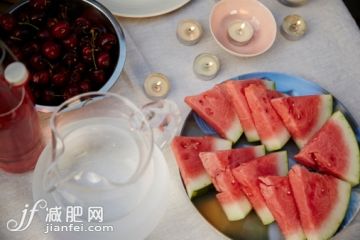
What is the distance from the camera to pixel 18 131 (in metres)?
0.83

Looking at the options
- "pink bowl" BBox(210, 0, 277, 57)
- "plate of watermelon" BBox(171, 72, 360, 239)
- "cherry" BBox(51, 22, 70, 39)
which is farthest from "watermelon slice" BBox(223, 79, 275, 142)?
"cherry" BBox(51, 22, 70, 39)

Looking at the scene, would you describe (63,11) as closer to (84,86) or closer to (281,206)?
(84,86)

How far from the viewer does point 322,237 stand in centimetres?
87

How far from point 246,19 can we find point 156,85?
274 millimetres

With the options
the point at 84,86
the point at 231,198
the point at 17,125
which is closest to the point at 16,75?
the point at 17,125

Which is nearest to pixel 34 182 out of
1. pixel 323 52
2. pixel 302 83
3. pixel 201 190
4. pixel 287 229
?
pixel 201 190

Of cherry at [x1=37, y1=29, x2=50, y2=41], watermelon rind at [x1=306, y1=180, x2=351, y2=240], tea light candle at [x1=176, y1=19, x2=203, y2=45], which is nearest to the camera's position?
watermelon rind at [x1=306, y1=180, x2=351, y2=240]

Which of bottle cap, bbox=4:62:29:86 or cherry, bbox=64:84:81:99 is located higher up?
bottle cap, bbox=4:62:29:86

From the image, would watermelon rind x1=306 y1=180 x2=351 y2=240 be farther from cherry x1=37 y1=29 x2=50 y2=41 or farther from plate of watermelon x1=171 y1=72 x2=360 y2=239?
cherry x1=37 y1=29 x2=50 y2=41

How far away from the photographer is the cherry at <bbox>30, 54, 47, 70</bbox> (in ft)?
3.08

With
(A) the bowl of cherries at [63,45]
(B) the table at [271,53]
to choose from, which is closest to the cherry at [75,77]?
(A) the bowl of cherries at [63,45]

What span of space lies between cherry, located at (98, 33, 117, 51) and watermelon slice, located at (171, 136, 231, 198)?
0.23m

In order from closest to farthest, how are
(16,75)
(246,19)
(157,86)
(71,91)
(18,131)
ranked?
(16,75)
(18,131)
(71,91)
(157,86)
(246,19)

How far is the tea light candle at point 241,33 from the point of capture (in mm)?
1099
